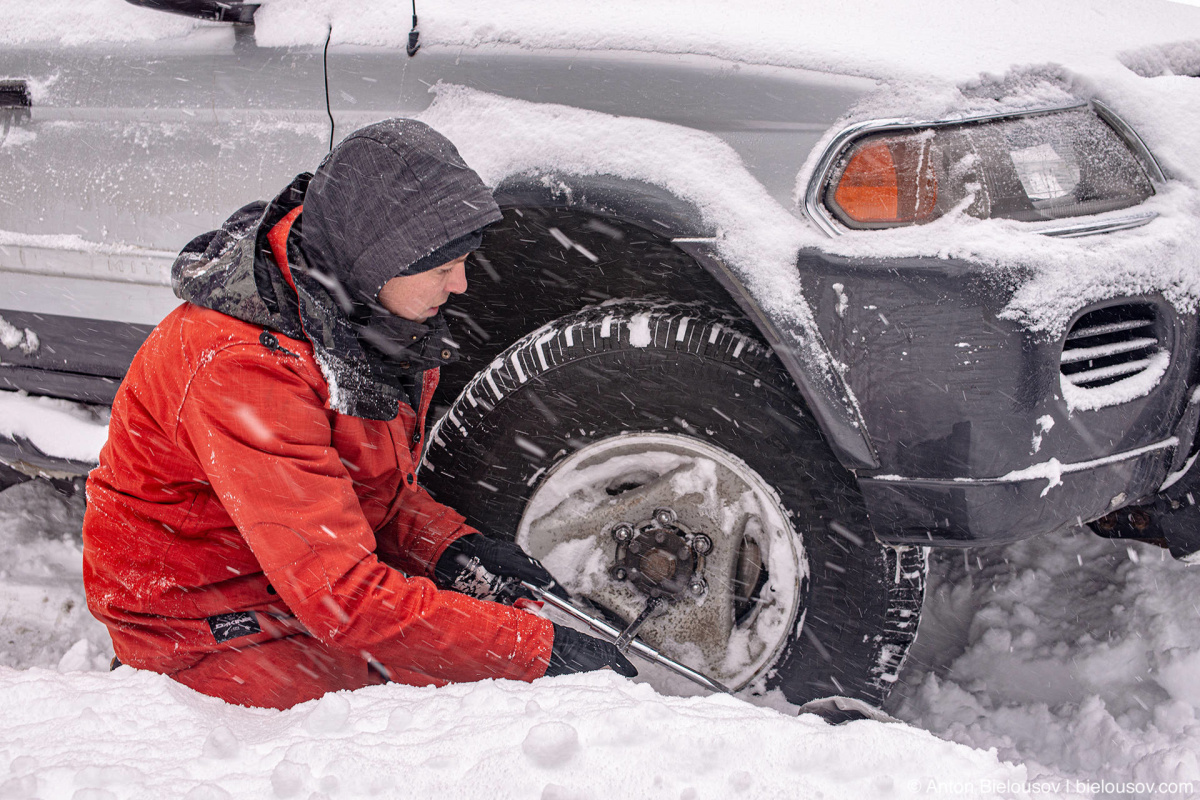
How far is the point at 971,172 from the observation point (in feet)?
4.77

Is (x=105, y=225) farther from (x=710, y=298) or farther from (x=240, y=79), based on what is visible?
(x=710, y=298)

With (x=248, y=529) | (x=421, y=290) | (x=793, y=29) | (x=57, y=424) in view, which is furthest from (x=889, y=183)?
(x=57, y=424)

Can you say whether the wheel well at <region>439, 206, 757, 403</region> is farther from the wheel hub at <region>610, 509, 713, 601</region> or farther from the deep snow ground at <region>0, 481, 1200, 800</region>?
the deep snow ground at <region>0, 481, 1200, 800</region>

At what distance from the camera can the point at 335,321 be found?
1.47 m

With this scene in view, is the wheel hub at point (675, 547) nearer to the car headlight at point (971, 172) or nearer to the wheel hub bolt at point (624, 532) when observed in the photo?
the wheel hub bolt at point (624, 532)

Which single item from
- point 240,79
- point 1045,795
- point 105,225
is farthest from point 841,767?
point 105,225

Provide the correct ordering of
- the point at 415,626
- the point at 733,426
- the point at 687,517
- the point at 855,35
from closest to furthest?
the point at 415,626, the point at 855,35, the point at 733,426, the point at 687,517

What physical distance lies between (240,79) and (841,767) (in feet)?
6.40

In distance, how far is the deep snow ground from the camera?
115 cm

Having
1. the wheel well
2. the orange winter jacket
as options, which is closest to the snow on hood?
the wheel well

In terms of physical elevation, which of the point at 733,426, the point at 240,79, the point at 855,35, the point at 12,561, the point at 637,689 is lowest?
the point at 12,561

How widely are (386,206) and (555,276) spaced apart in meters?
0.58

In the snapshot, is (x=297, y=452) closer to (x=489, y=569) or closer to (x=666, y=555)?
(x=489, y=569)

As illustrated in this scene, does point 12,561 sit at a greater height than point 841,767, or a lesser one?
lesser
